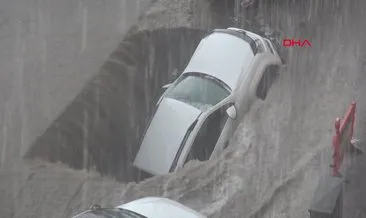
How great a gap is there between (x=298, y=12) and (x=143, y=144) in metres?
5.75

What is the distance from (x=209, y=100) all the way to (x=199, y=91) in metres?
0.32

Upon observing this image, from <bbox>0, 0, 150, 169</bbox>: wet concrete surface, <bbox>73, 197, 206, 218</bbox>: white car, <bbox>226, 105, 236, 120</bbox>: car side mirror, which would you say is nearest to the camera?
<bbox>73, 197, 206, 218</bbox>: white car

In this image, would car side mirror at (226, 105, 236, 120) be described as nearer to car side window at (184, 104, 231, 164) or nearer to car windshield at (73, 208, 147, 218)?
car side window at (184, 104, 231, 164)

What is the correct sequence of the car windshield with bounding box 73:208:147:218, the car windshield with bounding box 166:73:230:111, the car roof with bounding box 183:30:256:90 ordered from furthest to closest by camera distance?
the car roof with bounding box 183:30:256:90 < the car windshield with bounding box 166:73:230:111 < the car windshield with bounding box 73:208:147:218

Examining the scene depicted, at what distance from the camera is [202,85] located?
10.1m

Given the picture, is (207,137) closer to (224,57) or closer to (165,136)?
(165,136)

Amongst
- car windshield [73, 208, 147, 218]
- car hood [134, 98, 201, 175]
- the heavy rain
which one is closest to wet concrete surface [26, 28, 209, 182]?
the heavy rain

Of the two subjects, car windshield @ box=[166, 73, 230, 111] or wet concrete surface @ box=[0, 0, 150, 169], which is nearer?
car windshield @ box=[166, 73, 230, 111]

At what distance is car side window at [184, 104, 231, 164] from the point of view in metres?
9.33

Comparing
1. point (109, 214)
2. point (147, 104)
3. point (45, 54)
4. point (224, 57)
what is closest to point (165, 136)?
point (224, 57)

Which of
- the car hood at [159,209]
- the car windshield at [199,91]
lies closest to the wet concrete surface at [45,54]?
the car windshield at [199,91]

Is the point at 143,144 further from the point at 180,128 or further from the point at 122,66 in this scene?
the point at 122,66

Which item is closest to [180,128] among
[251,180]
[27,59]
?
[251,180]

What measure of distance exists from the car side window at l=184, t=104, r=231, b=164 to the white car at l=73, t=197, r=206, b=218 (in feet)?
8.90
